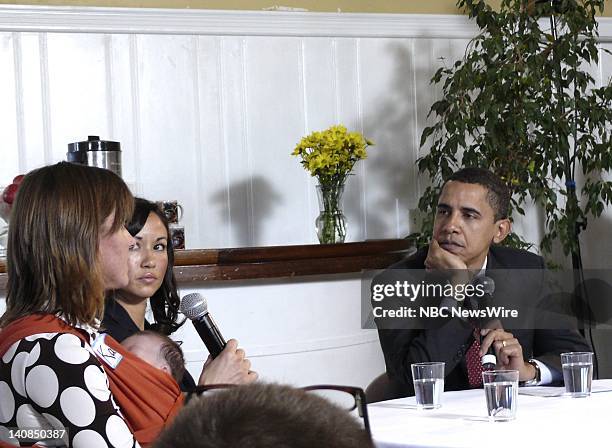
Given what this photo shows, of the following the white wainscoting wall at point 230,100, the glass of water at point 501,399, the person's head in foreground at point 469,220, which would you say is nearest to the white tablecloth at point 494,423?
the glass of water at point 501,399

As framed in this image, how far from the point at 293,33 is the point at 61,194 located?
120 inches

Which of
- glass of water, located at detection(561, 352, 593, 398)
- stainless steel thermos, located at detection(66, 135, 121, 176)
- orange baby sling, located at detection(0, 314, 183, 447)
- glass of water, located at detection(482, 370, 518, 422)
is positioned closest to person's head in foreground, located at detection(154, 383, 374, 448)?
orange baby sling, located at detection(0, 314, 183, 447)

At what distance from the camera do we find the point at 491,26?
4.04 m

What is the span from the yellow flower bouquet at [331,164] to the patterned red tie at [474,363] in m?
1.17

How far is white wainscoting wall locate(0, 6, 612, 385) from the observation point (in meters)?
4.04

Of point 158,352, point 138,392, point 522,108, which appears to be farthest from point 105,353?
point 522,108

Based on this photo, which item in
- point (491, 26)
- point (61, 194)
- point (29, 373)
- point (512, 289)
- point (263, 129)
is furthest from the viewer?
point (263, 129)

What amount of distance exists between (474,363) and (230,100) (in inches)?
85.7

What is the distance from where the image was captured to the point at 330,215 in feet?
11.7

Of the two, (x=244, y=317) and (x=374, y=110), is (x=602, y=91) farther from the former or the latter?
(x=244, y=317)

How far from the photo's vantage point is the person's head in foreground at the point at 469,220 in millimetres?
2807

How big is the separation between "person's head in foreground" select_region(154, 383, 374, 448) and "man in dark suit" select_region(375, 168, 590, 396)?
176 cm

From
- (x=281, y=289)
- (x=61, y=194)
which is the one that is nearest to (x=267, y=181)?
(x=281, y=289)

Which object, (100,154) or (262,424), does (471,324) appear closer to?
(100,154)
